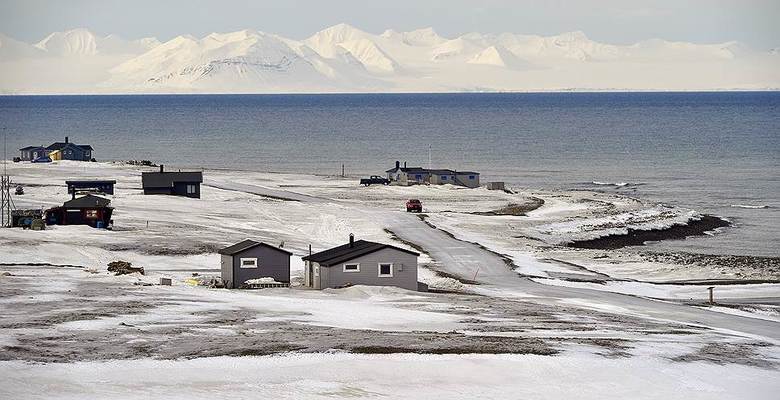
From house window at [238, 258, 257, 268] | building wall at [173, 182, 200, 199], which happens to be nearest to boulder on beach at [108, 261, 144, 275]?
house window at [238, 258, 257, 268]

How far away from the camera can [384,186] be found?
130250mm

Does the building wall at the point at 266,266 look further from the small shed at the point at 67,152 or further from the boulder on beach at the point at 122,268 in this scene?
the small shed at the point at 67,152

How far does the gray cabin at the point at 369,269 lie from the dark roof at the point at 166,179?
4814 centimetres

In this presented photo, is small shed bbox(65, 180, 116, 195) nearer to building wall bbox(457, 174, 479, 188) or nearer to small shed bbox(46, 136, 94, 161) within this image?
building wall bbox(457, 174, 479, 188)

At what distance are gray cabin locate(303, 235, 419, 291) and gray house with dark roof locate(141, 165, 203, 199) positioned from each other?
48.1m

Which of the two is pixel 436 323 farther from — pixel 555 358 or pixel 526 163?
pixel 526 163

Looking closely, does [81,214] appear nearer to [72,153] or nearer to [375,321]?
[375,321]

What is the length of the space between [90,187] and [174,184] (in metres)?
6.97

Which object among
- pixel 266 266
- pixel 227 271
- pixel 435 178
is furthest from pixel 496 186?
pixel 227 271

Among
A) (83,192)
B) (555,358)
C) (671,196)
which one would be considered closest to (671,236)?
(671,196)

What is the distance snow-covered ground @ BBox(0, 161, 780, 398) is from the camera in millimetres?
43281

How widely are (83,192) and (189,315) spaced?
53988 millimetres

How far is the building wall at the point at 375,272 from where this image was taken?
212 ft

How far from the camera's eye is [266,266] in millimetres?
66375
